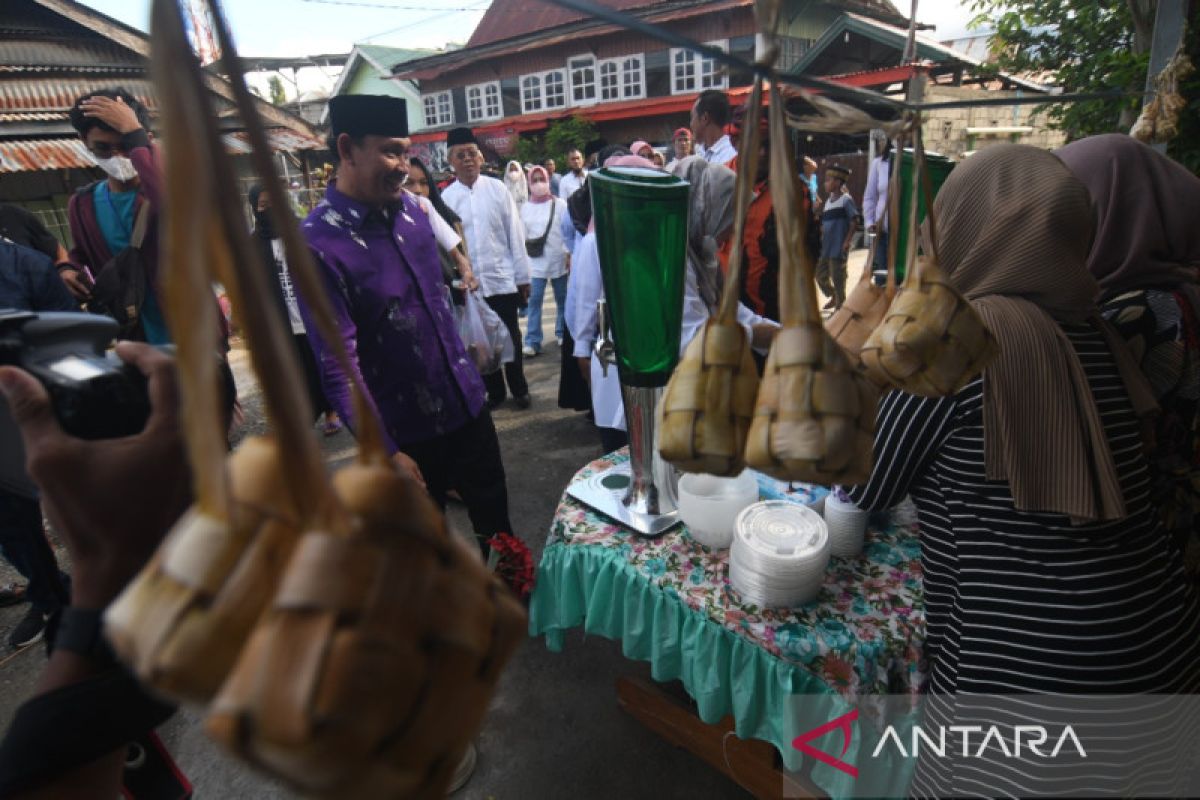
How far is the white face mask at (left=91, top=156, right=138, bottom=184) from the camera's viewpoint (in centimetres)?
263

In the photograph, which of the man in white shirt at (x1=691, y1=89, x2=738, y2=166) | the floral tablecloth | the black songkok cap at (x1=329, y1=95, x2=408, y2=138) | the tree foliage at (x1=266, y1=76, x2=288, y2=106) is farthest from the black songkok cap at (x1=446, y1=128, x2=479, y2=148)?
the tree foliage at (x1=266, y1=76, x2=288, y2=106)

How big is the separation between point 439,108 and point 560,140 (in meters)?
6.85

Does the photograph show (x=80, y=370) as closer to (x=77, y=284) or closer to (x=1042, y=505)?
(x=1042, y=505)

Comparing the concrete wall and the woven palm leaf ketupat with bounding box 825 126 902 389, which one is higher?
the concrete wall

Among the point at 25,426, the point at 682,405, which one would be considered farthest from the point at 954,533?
the point at 25,426

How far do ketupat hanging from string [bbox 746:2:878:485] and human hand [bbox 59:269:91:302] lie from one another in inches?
147

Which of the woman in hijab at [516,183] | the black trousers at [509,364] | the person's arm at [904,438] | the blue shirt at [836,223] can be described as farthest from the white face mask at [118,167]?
the blue shirt at [836,223]

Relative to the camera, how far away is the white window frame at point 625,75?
52.4 feet

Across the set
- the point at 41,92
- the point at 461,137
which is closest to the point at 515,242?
the point at 461,137

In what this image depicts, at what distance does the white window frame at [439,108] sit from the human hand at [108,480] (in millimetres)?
21499

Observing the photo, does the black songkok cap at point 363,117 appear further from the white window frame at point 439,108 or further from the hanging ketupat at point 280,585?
the white window frame at point 439,108

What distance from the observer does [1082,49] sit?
4.36 m

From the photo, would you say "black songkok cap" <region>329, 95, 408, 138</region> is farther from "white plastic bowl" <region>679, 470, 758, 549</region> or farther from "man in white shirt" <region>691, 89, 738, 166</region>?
"man in white shirt" <region>691, 89, 738, 166</region>

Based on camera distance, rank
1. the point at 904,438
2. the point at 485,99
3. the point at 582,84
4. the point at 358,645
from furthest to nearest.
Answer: the point at 485,99 → the point at 582,84 → the point at 904,438 → the point at 358,645
